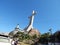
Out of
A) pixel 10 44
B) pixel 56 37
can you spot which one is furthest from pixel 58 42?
pixel 10 44

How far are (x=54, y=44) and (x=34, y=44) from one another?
6.80m

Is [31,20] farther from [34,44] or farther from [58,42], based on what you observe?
[58,42]

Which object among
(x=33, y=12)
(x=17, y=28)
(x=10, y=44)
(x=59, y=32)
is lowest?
(x=10, y=44)

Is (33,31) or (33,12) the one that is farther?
(33,12)

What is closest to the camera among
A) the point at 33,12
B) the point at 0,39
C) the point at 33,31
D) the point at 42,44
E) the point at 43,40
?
the point at 0,39

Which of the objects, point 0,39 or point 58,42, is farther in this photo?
point 58,42

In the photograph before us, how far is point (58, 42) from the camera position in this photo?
32.9 metres

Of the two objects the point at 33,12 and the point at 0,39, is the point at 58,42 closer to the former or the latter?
the point at 0,39

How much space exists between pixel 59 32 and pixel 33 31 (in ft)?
72.4

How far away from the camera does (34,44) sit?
38.3m

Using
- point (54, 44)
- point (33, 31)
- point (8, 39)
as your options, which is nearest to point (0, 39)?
point (8, 39)

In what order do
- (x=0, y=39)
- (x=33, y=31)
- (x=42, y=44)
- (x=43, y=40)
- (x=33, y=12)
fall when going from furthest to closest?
(x=33, y=12)
(x=33, y=31)
(x=43, y=40)
(x=42, y=44)
(x=0, y=39)

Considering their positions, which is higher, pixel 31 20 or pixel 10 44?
pixel 31 20

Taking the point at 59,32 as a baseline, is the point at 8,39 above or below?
below
